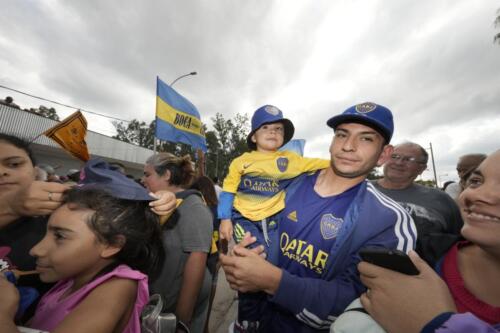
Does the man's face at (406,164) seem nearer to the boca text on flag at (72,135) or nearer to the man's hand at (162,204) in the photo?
the man's hand at (162,204)

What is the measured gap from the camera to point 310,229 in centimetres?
169

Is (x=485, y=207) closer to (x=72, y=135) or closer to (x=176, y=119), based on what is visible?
(x=72, y=135)

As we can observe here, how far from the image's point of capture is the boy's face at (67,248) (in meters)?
1.35

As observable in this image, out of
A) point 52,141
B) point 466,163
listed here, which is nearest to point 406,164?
point 466,163

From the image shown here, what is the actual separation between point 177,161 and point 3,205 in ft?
5.28

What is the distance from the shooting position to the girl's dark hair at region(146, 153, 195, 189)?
2.94 meters

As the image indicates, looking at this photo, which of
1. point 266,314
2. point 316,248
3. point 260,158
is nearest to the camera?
point 316,248

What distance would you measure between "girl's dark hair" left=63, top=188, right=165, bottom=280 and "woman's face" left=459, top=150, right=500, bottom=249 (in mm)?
1812

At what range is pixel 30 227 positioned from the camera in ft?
5.85

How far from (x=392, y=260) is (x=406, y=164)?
11.1 ft

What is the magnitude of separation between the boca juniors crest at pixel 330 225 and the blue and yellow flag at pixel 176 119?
5818 millimetres

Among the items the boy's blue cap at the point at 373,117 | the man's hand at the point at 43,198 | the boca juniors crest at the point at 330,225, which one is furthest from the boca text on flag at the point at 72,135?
the boy's blue cap at the point at 373,117

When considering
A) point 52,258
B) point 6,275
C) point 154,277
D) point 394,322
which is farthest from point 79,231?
point 394,322

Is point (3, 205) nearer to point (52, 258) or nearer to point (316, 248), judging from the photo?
point (52, 258)
